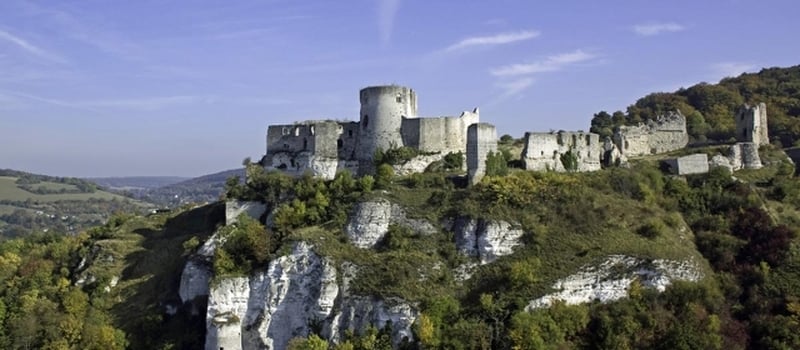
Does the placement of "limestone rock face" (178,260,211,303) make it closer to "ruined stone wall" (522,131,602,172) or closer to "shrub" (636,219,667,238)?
"ruined stone wall" (522,131,602,172)

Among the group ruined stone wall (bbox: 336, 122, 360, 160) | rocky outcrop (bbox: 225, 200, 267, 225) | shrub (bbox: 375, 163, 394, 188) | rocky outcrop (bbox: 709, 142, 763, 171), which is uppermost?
ruined stone wall (bbox: 336, 122, 360, 160)

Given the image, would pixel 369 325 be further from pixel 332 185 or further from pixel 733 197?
pixel 733 197

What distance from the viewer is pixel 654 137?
51219 millimetres

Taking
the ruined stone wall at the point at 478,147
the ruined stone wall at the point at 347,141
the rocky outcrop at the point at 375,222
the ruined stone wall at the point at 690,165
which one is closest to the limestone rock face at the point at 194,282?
the rocky outcrop at the point at 375,222

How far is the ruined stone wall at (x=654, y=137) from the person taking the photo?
49969 mm

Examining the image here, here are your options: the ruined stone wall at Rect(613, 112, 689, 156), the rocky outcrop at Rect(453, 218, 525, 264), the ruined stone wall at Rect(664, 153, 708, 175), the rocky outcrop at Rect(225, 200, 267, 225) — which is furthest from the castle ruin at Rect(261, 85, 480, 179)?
the ruined stone wall at Rect(664, 153, 708, 175)

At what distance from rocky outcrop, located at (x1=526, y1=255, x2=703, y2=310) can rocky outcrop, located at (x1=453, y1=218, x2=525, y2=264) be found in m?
3.63

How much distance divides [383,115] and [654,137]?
18.0 meters

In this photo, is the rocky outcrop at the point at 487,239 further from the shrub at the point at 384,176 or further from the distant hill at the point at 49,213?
the distant hill at the point at 49,213

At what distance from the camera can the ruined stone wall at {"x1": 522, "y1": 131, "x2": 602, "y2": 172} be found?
45375 millimetres

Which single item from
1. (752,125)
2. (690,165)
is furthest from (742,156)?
(690,165)

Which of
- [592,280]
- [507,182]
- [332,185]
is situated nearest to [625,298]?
[592,280]

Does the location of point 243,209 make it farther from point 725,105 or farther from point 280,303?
point 725,105

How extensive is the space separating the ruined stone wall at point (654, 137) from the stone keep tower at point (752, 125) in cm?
347
